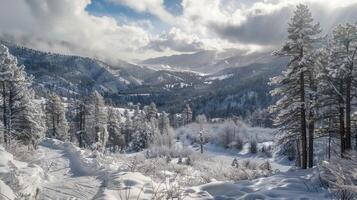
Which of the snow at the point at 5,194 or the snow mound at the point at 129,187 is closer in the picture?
the snow at the point at 5,194

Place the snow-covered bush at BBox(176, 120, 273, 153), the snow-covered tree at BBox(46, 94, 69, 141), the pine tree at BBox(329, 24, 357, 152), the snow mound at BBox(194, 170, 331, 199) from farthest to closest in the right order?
the snow-covered bush at BBox(176, 120, 273, 153) → the snow-covered tree at BBox(46, 94, 69, 141) → the pine tree at BBox(329, 24, 357, 152) → the snow mound at BBox(194, 170, 331, 199)

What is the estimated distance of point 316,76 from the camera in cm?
2438

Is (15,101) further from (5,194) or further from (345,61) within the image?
(5,194)

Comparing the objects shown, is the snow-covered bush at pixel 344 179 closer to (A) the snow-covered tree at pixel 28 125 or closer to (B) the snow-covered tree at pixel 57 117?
(A) the snow-covered tree at pixel 28 125

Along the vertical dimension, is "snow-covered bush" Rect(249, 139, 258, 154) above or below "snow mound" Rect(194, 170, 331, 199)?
below

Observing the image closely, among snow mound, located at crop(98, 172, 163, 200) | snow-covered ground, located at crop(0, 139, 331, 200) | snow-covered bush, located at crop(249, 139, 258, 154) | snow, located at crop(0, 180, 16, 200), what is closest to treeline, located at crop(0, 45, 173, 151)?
snow-covered ground, located at crop(0, 139, 331, 200)

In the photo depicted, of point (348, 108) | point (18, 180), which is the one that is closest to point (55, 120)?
point (348, 108)

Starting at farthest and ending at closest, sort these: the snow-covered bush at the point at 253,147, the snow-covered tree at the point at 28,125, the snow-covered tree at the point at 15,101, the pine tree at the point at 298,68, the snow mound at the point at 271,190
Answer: the snow-covered bush at the point at 253,147, the snow-covered tree at the point at 28,125, the snow-covered tree at the point at 15,101, the pine tree at the point at 298,68, the snow mound at the point at 271,190

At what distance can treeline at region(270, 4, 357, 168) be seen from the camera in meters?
24.0

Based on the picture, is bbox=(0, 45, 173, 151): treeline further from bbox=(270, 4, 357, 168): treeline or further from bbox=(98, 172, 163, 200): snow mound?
bbox=(270, 4, 357, 168): treeline

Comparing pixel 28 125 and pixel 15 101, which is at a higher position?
pixel 15 101

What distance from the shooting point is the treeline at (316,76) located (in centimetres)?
2397

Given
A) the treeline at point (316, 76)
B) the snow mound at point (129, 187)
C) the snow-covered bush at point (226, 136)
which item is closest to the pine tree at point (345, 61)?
the treeline at point (316, 76)

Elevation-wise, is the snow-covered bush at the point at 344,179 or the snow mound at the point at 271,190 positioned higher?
the snow-covered bush at the point at 344,179
